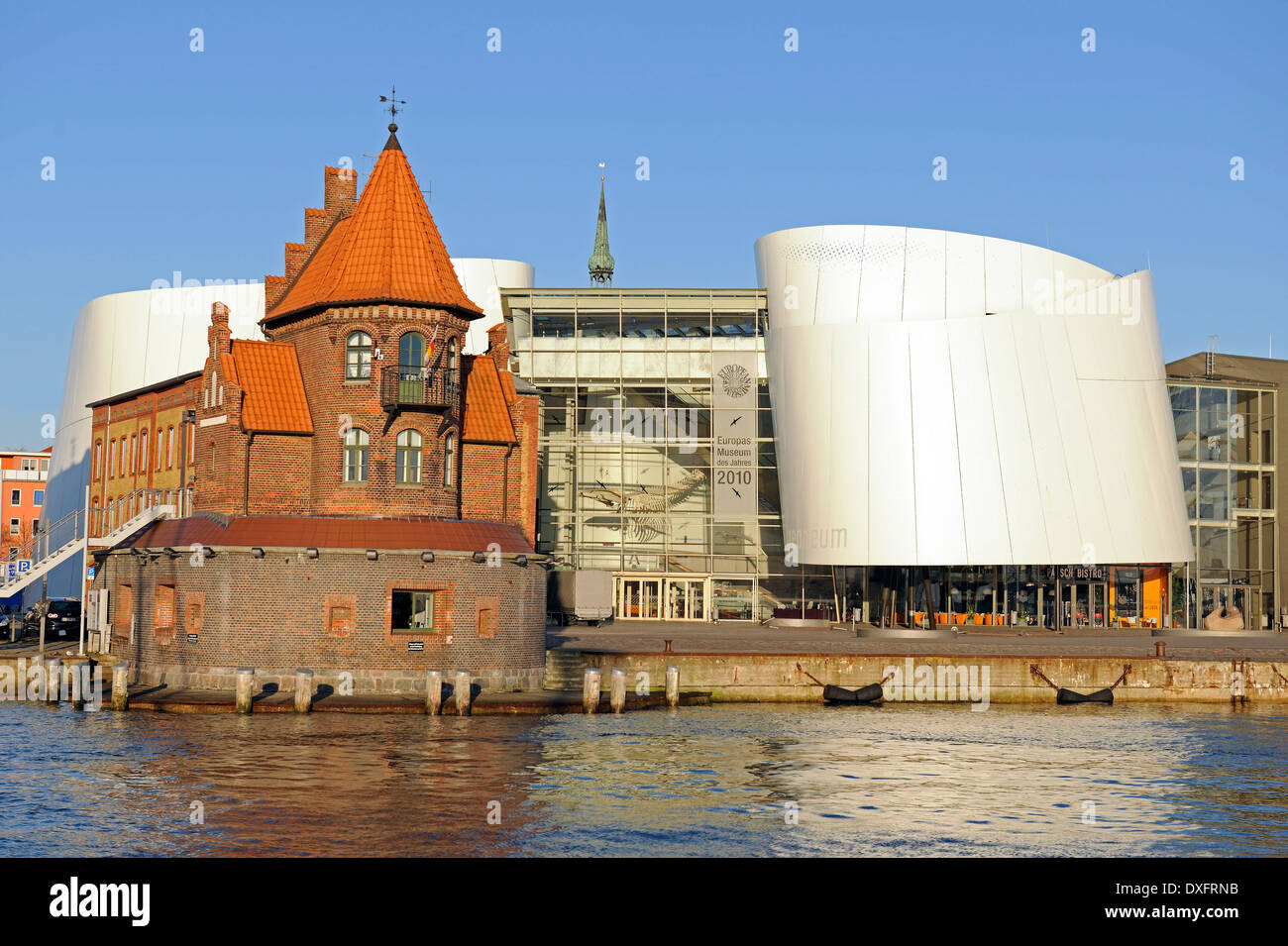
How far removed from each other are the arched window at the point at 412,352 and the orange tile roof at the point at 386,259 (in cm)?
111

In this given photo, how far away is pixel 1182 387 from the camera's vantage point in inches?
2975

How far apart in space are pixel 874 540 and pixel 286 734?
39.3 metres

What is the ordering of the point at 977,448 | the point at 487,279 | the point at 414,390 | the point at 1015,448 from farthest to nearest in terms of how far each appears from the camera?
the point at 487,279, the point at 1015,448, the point at 977,448, the point at 414,390

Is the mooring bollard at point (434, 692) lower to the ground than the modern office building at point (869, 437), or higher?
lower

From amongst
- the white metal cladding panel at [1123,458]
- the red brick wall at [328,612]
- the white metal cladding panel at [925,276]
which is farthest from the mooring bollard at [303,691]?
the white metal cladding panel at [925,276]

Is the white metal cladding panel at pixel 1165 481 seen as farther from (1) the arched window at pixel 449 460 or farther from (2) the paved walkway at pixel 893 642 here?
(1) the arched window at pixel 449 460

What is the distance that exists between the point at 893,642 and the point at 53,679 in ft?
103

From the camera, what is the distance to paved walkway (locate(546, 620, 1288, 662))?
167ft

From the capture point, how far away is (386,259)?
42.6 metres

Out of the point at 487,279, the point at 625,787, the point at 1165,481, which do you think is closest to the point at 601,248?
the point at 487,279

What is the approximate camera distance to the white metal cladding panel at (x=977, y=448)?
216 ft

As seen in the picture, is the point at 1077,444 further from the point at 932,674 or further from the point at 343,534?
the point at 343,534
